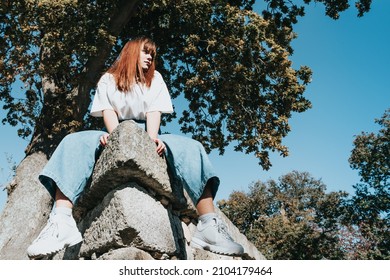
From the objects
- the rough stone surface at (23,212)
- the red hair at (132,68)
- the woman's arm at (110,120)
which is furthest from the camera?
the rough stone surface at (23,212)

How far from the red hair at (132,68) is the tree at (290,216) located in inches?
1073

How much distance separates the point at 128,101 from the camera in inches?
156

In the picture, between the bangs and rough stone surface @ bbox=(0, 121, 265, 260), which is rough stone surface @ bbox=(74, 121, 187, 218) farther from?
the bangs

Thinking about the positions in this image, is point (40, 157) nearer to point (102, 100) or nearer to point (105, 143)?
point (102, 100)

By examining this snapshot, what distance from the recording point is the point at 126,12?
10.5 metres

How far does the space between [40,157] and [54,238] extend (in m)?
6.78

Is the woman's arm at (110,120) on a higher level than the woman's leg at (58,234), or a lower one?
higher

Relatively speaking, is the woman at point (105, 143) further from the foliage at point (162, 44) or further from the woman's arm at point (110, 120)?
the foliage at point (162, 44)

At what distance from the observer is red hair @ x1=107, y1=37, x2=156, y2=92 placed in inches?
158

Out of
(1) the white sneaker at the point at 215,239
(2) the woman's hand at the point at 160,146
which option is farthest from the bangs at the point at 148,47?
(1) the white sneaker at the point at 215,239

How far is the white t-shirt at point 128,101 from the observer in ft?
13.0

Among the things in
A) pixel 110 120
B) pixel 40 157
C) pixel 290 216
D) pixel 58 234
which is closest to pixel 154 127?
pixel 110 120

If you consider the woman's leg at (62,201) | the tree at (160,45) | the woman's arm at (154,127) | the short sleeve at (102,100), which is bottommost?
the woman's leg at (62,201)

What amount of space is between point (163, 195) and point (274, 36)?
8201 mm
